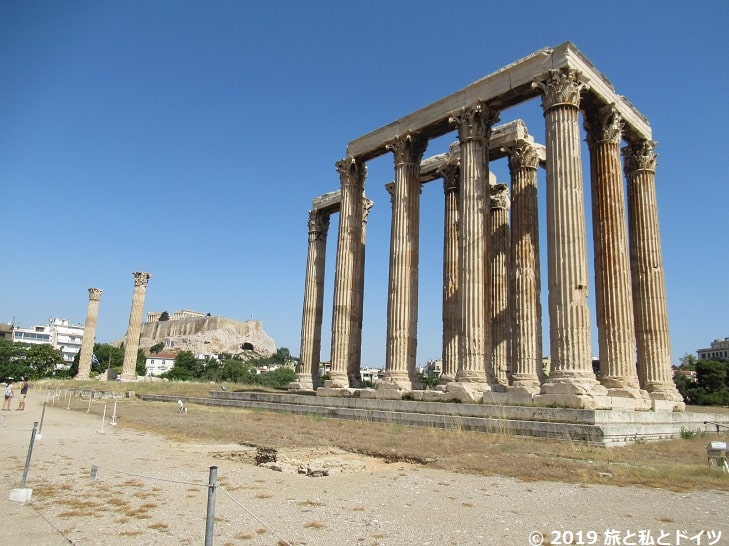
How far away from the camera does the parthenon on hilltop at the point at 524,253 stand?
1883 cm

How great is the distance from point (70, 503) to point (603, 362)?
62.1ft

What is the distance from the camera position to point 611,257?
21172mm

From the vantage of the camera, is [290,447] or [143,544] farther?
[290,447]

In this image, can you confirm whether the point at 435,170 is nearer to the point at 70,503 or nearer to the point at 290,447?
the point at 290,447

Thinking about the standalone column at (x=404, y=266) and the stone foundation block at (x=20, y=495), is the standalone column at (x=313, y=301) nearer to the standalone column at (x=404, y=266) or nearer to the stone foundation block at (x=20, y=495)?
the standalone column at (x=404, y=266)

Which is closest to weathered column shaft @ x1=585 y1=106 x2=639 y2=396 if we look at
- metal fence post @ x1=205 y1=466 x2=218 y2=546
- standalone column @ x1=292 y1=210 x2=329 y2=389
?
standalone column @ x1=292 y1=210 x2=329 y2=389

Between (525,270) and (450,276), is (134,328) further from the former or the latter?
(525,270)

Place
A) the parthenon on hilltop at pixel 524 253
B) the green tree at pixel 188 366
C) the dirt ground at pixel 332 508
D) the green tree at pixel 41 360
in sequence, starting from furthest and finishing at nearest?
the green tree at pixel 188 366 < the green tree at pixel 41 360 < the parthenon on hilltop at pixel 524 253 < the dirt ground at pixel 332 508

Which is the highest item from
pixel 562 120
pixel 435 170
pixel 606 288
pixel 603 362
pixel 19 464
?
pixel 435 170

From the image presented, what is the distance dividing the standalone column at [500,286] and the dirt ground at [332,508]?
52.8 ft

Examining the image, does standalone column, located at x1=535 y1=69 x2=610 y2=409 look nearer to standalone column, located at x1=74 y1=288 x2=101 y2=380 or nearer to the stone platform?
the stone platform

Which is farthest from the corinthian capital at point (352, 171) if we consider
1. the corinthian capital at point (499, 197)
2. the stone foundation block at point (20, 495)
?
the stone foundation block at point (20, 495)

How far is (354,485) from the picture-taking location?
9312 millimetres

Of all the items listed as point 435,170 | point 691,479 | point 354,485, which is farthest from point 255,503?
point 435,170
